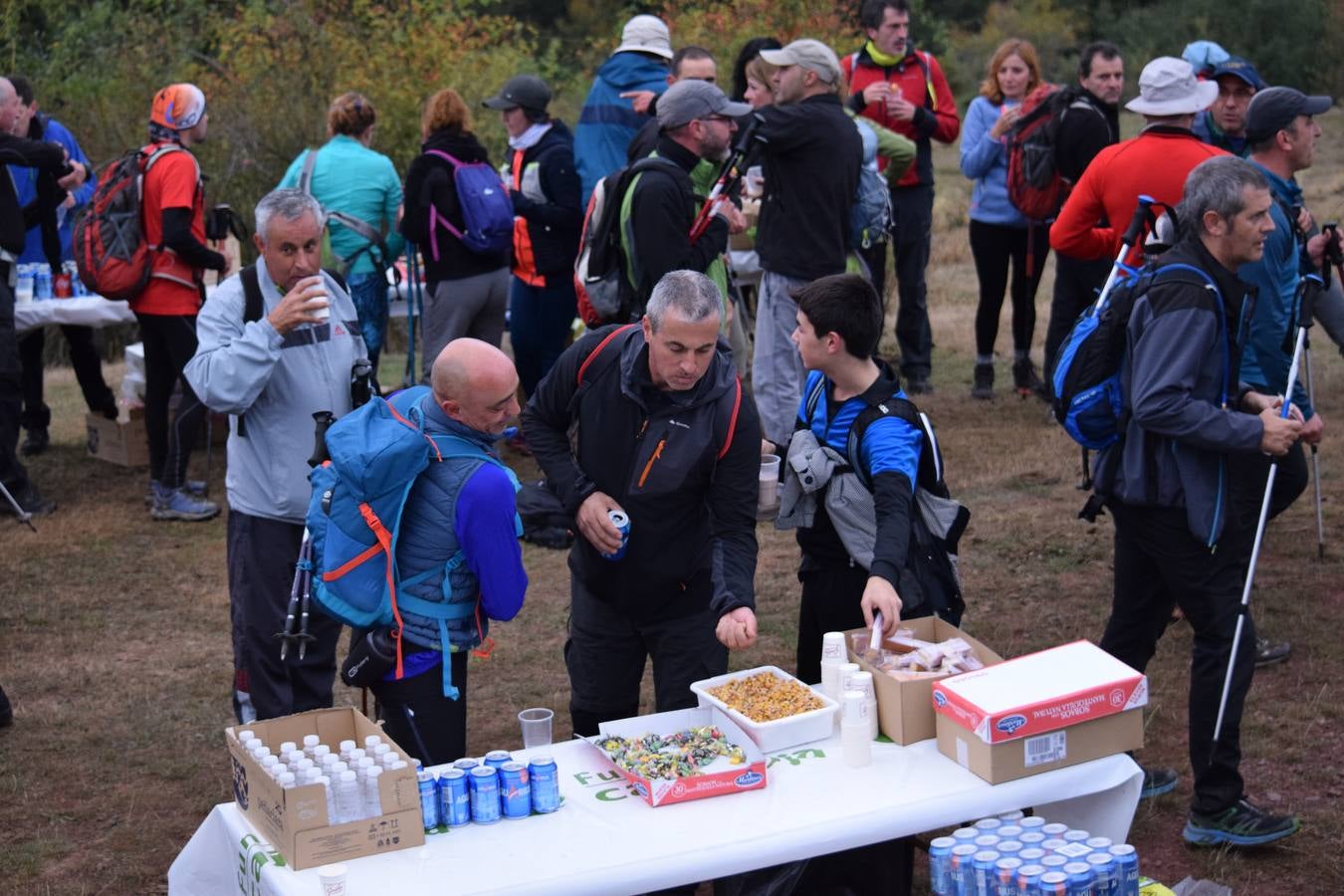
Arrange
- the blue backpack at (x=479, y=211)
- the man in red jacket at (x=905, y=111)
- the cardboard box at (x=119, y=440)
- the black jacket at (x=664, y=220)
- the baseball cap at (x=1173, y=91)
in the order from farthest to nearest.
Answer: the man in red jacket at (x=905, y=111) → the cardboard box at (x=119, y=440) → the blue backpack at (x=479, y=211) → the baseball cap at (x=1173, y=91) → the black jacket at (x=664, y=220)

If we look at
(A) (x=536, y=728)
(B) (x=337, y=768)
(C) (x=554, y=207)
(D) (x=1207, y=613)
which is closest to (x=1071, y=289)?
(C) (x=554, y=207)

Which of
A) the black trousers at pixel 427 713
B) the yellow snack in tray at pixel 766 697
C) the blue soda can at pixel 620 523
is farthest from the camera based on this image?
the blue soda can at pixel 620 523

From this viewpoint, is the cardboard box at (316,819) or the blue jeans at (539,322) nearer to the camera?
the cardboard box at (316,819)

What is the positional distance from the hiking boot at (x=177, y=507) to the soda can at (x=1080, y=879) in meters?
6.01

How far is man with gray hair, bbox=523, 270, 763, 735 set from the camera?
3891mm

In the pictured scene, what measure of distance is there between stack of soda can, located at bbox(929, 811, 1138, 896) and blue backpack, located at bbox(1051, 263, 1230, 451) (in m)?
1.53

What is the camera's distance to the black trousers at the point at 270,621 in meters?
4.67

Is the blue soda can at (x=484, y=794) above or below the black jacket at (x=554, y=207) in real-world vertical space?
below

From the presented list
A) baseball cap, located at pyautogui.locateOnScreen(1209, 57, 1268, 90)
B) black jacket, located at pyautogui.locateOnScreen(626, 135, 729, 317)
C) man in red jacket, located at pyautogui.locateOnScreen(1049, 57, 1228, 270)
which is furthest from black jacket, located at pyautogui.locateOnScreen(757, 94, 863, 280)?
baseball cap, located at pyautogui.locateOnScreen(1209, 57, 1268, 90)

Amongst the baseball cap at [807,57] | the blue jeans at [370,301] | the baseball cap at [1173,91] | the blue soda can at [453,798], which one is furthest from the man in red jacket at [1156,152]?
the blue soda can at [453,798]

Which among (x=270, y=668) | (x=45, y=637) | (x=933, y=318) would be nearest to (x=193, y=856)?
(x=270, y=668)

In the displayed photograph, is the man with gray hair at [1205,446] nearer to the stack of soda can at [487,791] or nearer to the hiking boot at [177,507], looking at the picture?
the stack of soda can at [487,791]

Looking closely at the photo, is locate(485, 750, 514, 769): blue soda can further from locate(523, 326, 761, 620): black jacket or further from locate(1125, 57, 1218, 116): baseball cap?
locate(1125, 57, 1218, 116): baseball cap

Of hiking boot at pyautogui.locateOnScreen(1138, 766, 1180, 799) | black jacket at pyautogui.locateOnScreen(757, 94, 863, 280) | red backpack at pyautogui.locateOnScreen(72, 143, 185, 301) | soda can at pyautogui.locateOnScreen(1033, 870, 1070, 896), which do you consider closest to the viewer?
soda can at pyautogui.locateOnScreen(1033, 870, 1070, 896)
